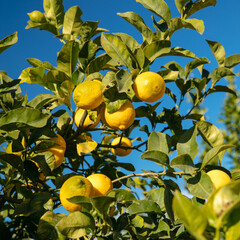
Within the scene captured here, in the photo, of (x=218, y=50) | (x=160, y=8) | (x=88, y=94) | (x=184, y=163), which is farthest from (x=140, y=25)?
(x=184, y=163)

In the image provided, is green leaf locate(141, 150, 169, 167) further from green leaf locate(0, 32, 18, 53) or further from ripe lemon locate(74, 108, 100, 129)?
green leaf locate(0, 32, 18, 53)

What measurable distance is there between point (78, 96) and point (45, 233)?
0.50m

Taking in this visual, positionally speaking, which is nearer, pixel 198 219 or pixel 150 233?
pixel 198 219

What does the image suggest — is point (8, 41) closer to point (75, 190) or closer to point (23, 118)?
point (23, 118)

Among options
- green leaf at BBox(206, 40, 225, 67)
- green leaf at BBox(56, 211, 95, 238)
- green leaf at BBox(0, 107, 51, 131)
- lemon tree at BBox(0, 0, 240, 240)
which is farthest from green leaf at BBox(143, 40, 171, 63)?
green leaf at BBox(56, 211, 95, 238)

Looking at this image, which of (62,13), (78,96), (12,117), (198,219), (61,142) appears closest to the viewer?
(198,219)

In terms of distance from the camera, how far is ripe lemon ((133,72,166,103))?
101 cm

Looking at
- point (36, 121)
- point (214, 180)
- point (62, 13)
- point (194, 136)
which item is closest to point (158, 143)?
point (194, 136)

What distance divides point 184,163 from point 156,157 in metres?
0.09

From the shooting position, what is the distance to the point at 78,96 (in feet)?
3.49

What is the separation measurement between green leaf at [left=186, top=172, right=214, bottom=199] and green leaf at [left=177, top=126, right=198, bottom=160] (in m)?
0.09

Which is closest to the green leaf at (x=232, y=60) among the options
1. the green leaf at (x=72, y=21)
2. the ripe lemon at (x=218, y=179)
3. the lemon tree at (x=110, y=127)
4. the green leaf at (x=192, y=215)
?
the lemon tree at (x=110, y=127)

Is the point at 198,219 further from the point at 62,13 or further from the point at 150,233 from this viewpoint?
the point at 62,13

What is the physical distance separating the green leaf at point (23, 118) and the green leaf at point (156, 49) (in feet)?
1.57
